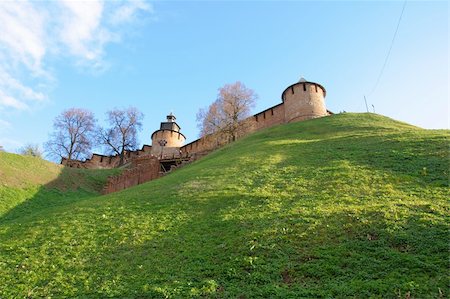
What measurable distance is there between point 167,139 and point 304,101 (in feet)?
76.9

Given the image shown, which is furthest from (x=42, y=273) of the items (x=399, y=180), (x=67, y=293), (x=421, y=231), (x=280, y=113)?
(x=280, y=113)

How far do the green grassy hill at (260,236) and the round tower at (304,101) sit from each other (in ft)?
64.3

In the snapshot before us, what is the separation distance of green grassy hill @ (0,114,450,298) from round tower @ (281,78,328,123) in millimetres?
19606

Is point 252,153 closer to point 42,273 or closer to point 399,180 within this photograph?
point 399,180

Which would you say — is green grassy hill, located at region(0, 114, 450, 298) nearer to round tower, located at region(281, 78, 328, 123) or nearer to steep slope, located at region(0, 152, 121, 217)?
steep slope, located at region(0, 152, 121, 217)

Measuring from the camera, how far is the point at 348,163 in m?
17.2

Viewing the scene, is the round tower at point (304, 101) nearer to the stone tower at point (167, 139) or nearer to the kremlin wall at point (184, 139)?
the kremlin wall at point (184, 139)

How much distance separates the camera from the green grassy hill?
760cm

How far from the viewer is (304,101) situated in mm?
38719

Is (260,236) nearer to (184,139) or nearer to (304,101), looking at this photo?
(304,101)

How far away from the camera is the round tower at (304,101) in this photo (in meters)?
38.2

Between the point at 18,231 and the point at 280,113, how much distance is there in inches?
1335

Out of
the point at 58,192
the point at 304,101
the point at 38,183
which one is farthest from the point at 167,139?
the point at 38,183

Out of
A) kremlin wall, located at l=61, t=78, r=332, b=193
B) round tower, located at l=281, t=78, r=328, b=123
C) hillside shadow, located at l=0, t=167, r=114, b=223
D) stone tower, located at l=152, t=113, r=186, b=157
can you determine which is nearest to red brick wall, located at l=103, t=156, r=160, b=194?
kremlin wall, located at l=61, t=78, r=332, b=193
